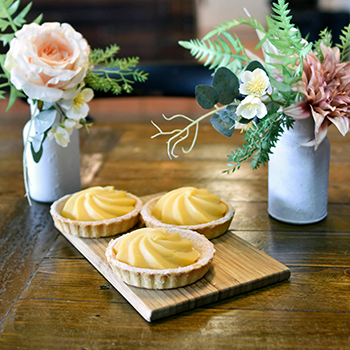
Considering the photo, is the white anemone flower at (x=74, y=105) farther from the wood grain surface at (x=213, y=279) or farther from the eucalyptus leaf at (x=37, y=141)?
the wood grain surface at (x=213, y=279)

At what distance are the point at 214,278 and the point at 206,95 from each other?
36 centimetres

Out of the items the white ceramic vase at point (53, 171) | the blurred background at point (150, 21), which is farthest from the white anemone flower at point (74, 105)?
the blurred background at point (150, 21)

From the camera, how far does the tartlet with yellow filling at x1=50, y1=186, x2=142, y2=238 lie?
0.93 meters

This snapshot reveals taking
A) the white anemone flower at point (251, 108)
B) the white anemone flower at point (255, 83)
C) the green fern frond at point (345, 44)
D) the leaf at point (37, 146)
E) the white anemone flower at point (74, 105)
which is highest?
the green fern frond at point (345, 44)

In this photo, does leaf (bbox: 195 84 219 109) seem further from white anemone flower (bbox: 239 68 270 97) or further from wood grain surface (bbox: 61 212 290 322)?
wood grain surface (bbox: 61 212 290 322)

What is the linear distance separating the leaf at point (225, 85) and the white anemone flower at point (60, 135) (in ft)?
1.33

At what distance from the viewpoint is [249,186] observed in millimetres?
1263

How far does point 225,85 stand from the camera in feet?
2.91

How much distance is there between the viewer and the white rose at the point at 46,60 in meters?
0.99

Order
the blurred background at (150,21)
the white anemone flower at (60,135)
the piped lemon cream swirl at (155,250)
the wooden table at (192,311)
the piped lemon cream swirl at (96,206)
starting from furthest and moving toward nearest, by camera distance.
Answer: the blurred background at (150,21) → the white anemone flower at (60,135) → the piped lemon cream swirl at (96,206) → the piped lemon cream swirl at (155,250) → the wooden table at (192,311)

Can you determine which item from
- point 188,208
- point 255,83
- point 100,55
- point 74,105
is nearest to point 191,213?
point 188,208

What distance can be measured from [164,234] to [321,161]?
0.41m

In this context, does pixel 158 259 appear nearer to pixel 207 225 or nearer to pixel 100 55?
pixel 207 225

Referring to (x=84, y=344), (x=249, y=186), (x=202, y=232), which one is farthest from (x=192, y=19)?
(x=84, y=344)
